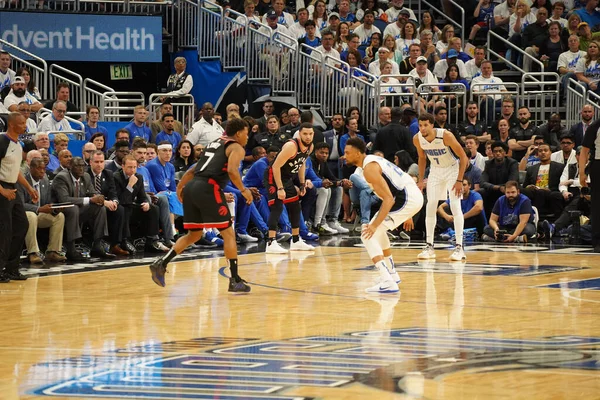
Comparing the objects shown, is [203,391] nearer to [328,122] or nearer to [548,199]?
[548,199]

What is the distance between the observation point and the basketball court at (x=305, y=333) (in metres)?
7.19

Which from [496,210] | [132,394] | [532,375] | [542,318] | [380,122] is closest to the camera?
[132,394]

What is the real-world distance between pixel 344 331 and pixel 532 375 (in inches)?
90.5

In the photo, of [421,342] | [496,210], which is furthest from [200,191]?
[496,210]

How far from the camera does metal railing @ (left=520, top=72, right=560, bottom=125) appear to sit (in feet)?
71.8

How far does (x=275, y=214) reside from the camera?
1681 cm

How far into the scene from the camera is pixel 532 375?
7422 millimetres

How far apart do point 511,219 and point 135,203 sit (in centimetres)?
593

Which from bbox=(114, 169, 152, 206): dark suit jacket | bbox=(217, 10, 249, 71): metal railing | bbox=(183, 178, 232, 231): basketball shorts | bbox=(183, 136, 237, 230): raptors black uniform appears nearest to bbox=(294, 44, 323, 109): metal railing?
bbox=(217, 10, 249, 71): metal railing

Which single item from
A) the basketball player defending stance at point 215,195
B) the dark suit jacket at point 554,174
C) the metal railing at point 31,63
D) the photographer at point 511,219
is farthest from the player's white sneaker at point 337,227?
the basketball player defending stance at point 215,195

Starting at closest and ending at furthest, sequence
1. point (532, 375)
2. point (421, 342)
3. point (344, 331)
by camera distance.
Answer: point (532, 375) < point (421, 342) < point (344, 331)

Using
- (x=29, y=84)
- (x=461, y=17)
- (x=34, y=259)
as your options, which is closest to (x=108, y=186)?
(x=34, y=259)

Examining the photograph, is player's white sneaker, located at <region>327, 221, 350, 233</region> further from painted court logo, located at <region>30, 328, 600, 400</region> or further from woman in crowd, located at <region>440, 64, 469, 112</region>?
painted court logo, located at <region>30, 328, 600, 400</region>

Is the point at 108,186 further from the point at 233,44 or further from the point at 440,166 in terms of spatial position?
the point at 233,44
